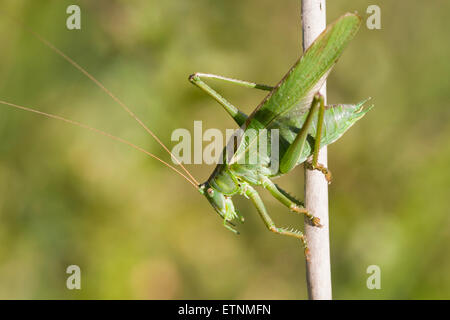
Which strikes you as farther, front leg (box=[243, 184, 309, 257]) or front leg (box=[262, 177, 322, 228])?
front leg (box=[243, 184, 309, 257])

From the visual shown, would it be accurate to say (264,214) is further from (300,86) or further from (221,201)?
(300,86)

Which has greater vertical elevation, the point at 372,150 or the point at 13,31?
the point at 13,31

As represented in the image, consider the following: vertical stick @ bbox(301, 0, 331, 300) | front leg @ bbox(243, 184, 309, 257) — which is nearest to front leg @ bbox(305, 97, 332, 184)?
vertical stick @ bbox(301, 0, 331, 300)

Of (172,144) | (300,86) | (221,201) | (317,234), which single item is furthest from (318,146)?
(172,144)

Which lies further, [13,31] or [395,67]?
[13,31]

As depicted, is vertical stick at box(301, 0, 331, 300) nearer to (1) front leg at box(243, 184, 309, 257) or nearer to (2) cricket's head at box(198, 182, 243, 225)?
(1) front leg at box(243, 184, 309, 257)

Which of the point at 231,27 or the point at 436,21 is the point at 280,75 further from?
the point at 436,21
